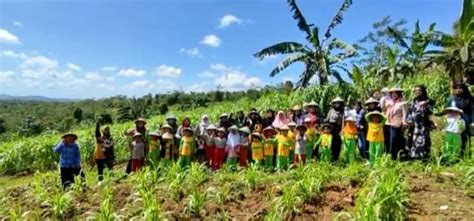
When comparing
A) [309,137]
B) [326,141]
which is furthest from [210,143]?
[326,141]

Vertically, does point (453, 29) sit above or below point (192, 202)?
above

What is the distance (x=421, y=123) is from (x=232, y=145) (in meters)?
3.40

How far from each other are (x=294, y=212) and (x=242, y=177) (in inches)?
51.3

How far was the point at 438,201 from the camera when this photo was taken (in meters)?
5.38

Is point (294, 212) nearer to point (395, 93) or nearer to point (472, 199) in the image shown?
point (472, 199)

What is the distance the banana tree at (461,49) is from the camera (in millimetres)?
15430

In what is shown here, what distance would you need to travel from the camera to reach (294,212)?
5.65 meters

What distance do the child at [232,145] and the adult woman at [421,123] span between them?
10.3 feet

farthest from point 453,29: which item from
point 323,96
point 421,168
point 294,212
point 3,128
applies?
point 3,128

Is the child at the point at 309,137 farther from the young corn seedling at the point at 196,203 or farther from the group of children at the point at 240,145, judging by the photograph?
the young corn seedling at the point at 196,203

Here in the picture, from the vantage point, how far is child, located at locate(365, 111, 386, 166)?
26.9 ft

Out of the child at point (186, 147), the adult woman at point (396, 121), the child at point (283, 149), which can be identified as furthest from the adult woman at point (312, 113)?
the child at point (186, 147)

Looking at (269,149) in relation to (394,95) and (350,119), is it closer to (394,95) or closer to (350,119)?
(350,119)

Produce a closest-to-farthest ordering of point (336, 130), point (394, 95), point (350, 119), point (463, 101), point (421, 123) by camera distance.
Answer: point (463, 101)
point (421, 123)
point (394, 95)
point (350, 119)
point (336, 130)
